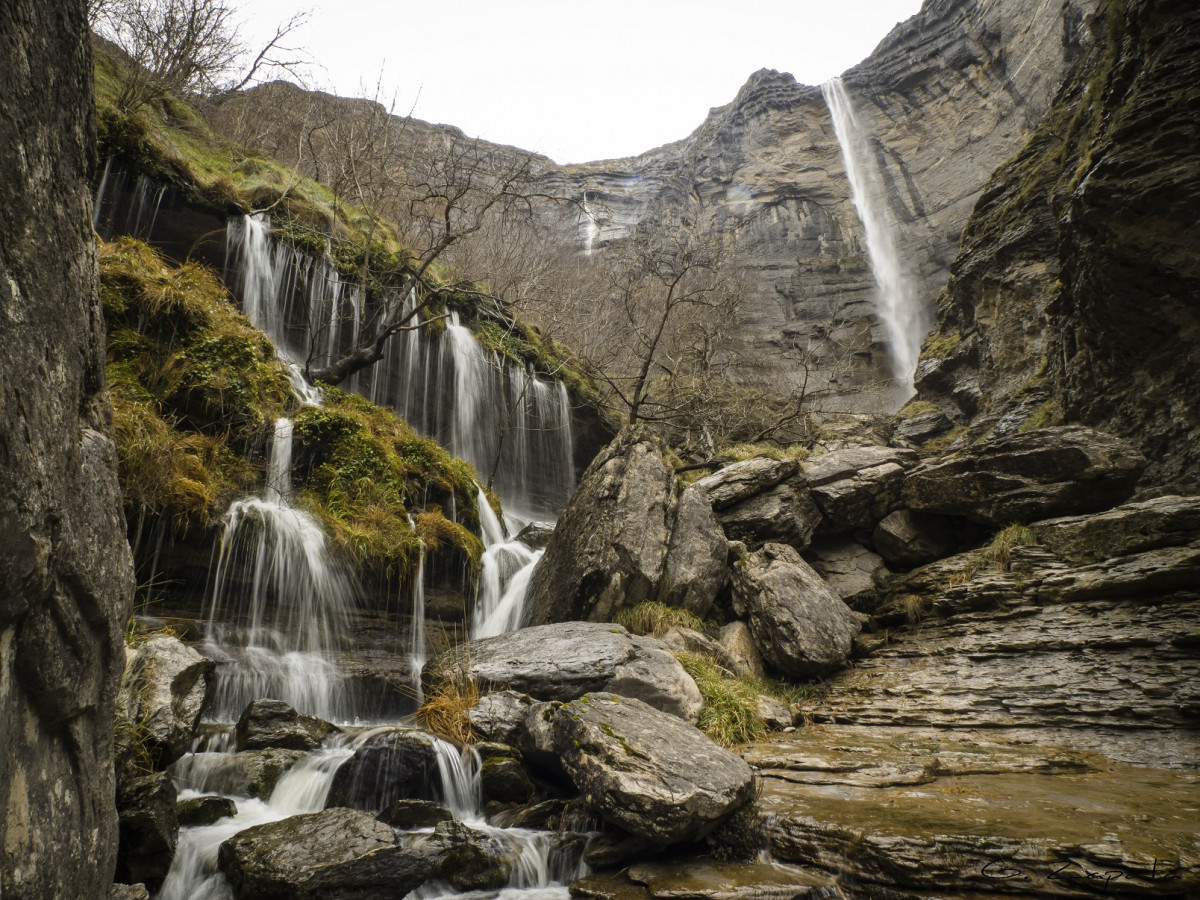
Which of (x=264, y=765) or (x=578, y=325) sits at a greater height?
(x=578, y=325)

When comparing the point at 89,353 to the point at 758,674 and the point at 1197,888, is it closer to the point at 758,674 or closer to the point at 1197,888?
the point at 1197,888

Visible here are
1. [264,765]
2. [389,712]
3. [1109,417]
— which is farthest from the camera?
[1109,417]

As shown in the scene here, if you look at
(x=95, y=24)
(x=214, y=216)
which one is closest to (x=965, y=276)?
(x=214, y=216)

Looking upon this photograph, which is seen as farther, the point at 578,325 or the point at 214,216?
the point at 578,325

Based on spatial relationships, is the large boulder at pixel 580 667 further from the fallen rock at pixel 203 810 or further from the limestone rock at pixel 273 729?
the fallen rock at pixel 203 810

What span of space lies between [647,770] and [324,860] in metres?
1.89

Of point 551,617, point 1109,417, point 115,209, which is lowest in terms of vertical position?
point 551,617

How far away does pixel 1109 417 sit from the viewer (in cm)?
819

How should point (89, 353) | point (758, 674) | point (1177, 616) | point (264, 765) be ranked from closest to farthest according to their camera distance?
point (89, 353)
point (264, 765)
point (1177, 616)
point (758, 674)

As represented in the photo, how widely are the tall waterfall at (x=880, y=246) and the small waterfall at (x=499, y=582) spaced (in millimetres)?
20139

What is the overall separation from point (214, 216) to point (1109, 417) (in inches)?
552

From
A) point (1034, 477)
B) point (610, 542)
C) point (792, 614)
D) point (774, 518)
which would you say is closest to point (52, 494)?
point (610, 542)

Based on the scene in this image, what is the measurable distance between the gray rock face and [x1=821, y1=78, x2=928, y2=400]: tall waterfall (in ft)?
76.3

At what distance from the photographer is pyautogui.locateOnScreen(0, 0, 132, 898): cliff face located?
1.72m
